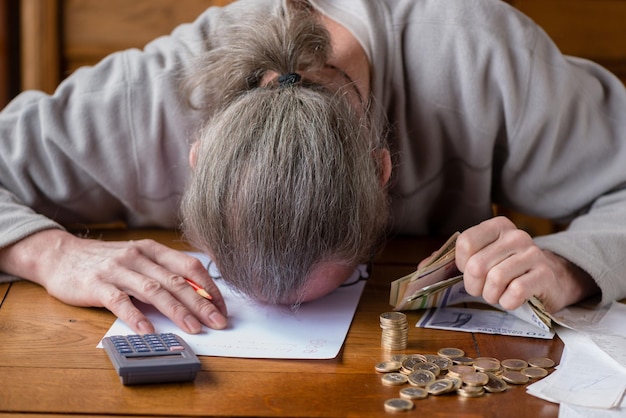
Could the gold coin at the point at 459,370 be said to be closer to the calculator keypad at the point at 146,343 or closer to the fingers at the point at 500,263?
the fingers at the point at 500,263

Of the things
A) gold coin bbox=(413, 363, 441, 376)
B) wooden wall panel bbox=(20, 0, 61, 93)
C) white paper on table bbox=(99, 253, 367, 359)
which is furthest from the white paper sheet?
wooden wall panel bbox=(20, 0, 61, 93)

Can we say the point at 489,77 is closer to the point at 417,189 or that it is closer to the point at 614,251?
the point at 417,189

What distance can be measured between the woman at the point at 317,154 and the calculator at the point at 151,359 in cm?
8

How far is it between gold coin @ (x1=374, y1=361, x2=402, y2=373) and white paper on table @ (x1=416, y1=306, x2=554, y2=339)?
0.15m

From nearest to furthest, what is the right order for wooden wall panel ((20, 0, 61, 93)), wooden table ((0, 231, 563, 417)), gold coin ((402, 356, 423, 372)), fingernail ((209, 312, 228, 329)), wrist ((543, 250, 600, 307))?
wooden table ((0, 231, 563, 417)) → gold coin ((402, 356, 423, 372)) → fingernail ((209, 312, 228, 329)) → wrist ((543, 250, 600, 307)) → wooden wall panel ((20, 0, 61, 93))

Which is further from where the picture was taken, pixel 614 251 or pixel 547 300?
pixel 614 251

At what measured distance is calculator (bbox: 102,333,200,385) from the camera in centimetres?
95

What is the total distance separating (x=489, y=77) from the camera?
1.49 m

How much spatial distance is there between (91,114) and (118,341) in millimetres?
562

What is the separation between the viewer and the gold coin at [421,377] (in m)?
0.98

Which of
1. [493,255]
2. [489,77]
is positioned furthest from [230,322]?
[489,77]

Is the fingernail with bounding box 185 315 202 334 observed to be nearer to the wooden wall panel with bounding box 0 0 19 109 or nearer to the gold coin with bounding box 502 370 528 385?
the gold coin with bounding box 502 370 528 385

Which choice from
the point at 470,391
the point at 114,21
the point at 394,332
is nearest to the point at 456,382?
the point at 470,391

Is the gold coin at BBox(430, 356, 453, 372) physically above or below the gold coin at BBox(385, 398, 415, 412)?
below
